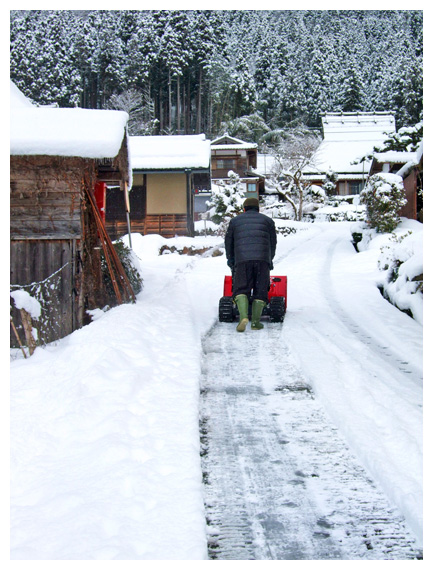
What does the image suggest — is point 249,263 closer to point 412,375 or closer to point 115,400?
point 412,375

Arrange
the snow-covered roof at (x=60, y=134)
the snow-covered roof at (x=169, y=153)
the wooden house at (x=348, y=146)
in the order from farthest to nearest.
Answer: the wooden house at (x=348, y=146)
the snow-covered roof at (x=169, y=153)
the snow-covered roof at (x=60, y=134)

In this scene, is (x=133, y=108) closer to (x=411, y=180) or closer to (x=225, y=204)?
(x=225, y=204)

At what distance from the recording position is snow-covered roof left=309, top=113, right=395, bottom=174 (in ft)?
154

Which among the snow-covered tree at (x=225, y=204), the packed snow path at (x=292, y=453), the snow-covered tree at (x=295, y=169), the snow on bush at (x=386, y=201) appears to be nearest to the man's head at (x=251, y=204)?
the packed snow path at (x=292, y=453)

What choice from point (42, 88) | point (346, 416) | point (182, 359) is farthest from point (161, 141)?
point (346, 416)

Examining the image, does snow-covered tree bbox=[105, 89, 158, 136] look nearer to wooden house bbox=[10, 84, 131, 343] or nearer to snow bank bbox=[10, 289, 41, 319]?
wooden house bbox=[10, 84, 131, 343]

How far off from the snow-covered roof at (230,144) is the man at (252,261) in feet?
132

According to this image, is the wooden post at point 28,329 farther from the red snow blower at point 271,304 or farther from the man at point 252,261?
the red snow blower at point 271,304

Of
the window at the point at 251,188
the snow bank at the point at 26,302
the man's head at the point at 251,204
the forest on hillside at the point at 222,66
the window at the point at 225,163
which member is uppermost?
the forest on hillside at the point at 222,66

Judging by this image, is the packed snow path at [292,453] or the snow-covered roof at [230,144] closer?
the packed snow path at [292,453]

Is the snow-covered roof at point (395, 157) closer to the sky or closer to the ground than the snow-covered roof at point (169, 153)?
closer to the ground

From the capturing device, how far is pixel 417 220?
60.2 ft

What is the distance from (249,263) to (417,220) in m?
13.2

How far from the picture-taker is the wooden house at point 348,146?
4578cm
